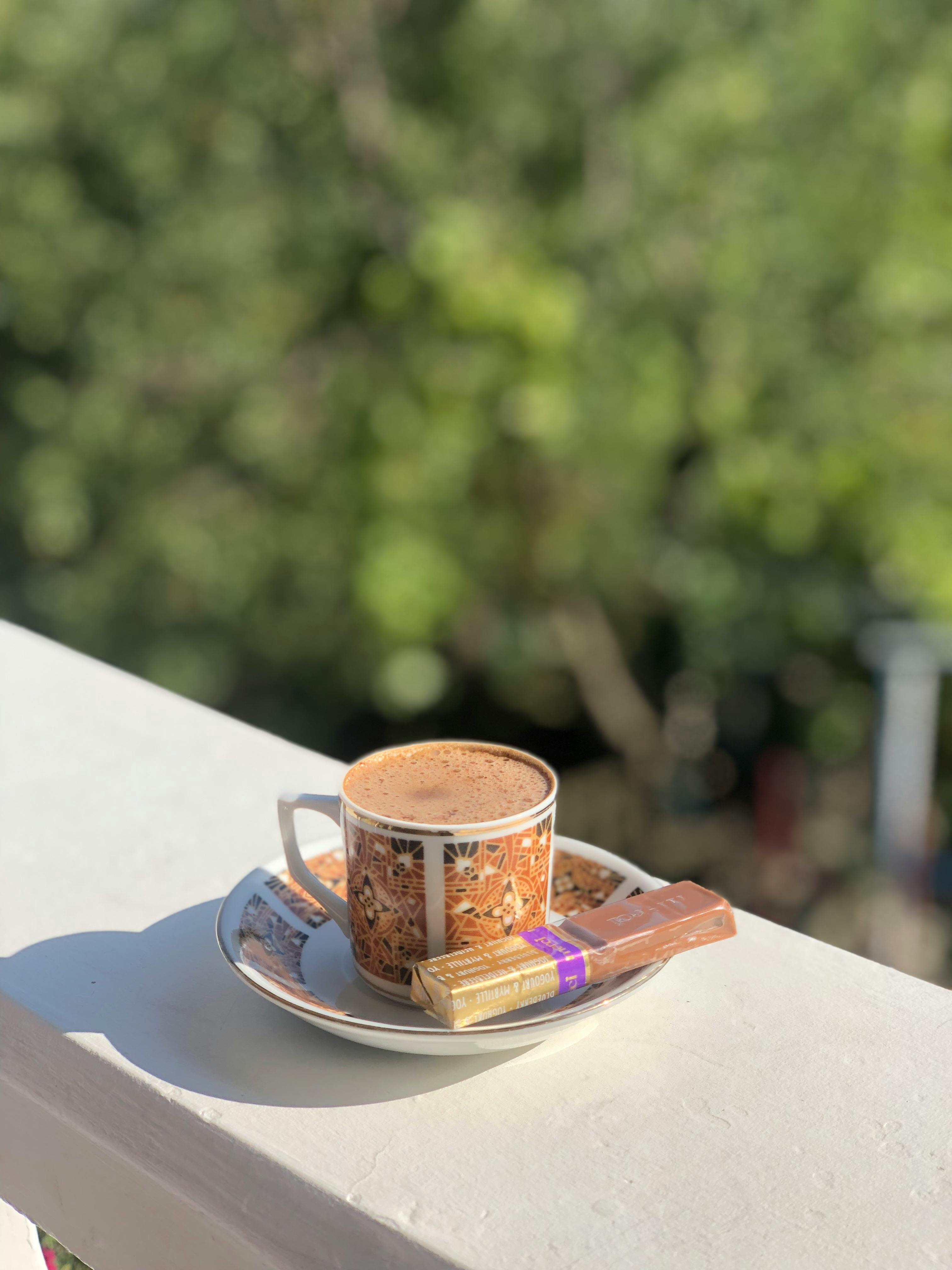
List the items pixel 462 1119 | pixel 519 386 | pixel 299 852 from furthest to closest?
pixel 519 386 < pixel 299 852 < pixel 462 1119

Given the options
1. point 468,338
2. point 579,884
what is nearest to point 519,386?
point 468,338

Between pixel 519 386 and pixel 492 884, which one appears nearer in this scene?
pixel 492 884

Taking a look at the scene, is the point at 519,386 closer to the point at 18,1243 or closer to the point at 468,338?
the point at 468,338

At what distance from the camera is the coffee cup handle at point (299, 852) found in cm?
53

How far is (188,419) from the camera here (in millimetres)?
2701

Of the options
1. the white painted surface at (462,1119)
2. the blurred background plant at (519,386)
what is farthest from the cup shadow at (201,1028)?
the blurred background plant at (519,386)

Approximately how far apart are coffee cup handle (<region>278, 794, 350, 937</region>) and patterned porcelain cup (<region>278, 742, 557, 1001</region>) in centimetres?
3

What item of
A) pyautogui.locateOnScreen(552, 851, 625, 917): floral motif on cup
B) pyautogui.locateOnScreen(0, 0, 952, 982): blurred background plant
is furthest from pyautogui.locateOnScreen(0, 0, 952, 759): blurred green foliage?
pyautogui.locateOnScreen(552, 851, 625, 917): floral motif on cup

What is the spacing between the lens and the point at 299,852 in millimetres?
551

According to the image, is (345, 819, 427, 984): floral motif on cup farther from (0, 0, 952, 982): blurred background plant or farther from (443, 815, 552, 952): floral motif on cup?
(0, 0, 952, 982): blurred background plant

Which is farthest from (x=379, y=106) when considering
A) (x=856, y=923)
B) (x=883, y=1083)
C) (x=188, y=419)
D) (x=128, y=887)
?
(x=883, y=1083)

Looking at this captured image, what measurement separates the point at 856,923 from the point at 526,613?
96cm

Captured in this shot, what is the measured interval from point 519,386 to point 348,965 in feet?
6.44

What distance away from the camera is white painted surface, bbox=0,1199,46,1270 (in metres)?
0.50
